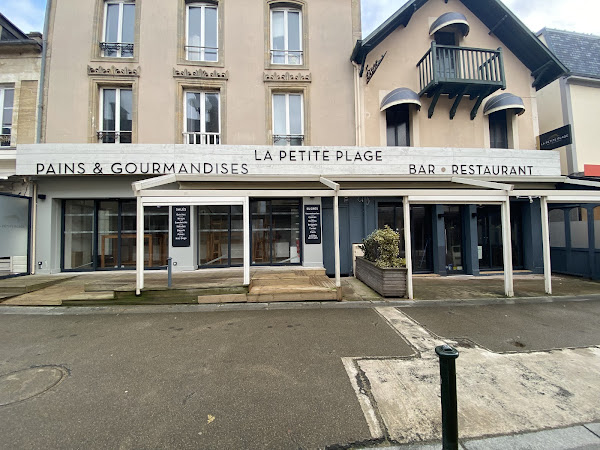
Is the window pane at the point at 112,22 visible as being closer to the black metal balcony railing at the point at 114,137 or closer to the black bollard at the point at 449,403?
the black metal balcony railing at the point at 114,137

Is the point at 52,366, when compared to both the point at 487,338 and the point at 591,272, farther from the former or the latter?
the point at 591,272

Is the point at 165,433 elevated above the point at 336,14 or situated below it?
below

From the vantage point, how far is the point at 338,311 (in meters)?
5.69

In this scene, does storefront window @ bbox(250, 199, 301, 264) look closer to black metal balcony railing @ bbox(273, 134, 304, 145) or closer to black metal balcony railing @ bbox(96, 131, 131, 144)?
black metal balcony railing @ bbox(273, 134, 304, 145)

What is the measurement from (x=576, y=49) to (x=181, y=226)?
18413mm

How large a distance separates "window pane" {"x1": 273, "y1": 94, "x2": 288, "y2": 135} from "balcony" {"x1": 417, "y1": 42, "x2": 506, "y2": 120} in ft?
17.0

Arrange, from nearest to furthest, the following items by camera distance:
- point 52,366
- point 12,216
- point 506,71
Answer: point 52,366 < point 12,216 < point 506,71

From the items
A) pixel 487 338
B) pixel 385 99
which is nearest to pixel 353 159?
pixel 385 99

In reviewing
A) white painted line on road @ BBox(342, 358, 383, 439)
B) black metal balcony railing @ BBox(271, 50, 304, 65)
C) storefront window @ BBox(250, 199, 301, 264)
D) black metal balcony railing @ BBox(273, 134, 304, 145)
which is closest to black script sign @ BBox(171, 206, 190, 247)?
storefront window @ BBox(250, 199, 301, 264)

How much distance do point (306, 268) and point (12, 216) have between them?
30.4 ft

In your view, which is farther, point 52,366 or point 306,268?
point 306,268

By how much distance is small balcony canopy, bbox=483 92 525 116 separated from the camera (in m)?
9.91

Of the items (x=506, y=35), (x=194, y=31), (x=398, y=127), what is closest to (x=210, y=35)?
(x=194, y=31)

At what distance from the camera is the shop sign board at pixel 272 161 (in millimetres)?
8266
